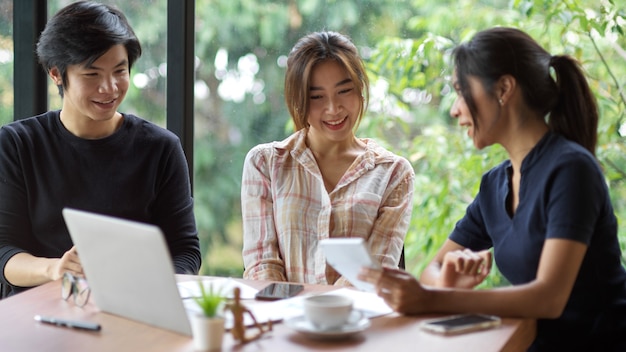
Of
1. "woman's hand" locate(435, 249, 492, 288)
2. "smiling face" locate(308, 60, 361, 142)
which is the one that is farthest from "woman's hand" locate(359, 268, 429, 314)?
"smiling face" locate(308, 60, 361, 142)

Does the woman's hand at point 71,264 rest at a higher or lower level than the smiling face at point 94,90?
lower

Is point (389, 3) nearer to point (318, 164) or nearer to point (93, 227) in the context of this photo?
point (318, 164)

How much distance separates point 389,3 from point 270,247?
1.18m

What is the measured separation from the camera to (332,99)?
2514 millimetres

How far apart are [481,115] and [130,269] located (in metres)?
0.85

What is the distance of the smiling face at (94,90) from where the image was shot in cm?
246

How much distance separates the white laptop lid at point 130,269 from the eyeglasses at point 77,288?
0.07 m

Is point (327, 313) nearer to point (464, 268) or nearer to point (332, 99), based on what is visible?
point (464, 268)

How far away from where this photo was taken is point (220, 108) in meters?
3.31

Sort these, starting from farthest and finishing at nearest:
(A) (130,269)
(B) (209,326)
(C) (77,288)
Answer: (C) (77,288) < (A) (130,269) < (B) (209,326)

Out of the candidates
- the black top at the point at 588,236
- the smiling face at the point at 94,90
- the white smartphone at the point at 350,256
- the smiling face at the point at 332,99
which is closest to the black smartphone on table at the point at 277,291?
the white smartphone at the point at 350,256

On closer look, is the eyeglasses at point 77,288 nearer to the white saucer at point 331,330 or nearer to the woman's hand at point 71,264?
the woman's hand at point 71,264

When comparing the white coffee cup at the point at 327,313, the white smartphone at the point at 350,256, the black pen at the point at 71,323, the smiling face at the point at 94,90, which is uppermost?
the smiling face at the point at 94,90

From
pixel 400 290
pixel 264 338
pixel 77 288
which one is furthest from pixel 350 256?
pixel 77 288
